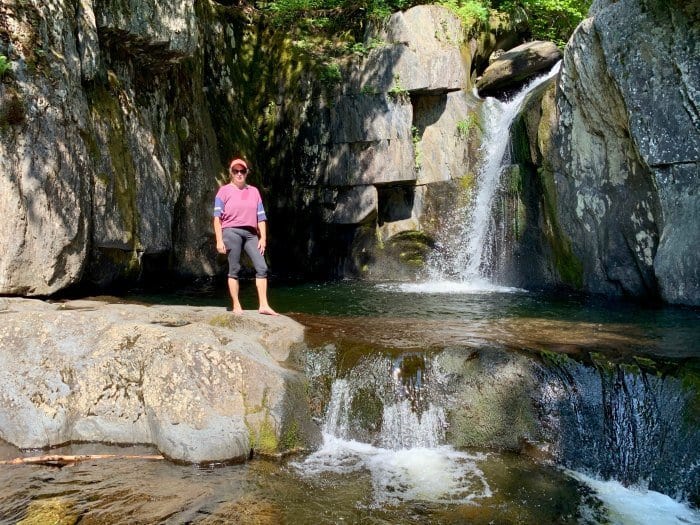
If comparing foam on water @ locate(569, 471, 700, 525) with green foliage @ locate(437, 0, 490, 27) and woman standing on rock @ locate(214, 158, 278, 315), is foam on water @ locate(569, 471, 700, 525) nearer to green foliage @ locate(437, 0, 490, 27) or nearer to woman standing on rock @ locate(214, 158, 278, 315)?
woman standing on rock @ locate(214, 158, 278, 315)

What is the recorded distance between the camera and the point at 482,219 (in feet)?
41.7

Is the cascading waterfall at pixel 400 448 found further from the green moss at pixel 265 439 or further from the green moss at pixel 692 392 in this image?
the green moss at pixel 692 392

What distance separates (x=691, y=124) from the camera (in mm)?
8570

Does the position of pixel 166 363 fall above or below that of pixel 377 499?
above

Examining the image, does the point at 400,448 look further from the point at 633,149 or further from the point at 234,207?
the point at 633,149

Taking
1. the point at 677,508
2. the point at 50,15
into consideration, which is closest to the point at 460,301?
the point at 677,508

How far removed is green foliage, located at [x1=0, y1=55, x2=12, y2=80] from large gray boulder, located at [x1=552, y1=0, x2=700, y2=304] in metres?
8.10

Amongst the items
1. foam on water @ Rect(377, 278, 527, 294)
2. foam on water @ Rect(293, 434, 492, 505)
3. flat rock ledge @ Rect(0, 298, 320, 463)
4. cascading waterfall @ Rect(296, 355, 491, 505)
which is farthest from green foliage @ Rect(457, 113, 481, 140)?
foam on water @ Rect(293, 434, 492, 505)

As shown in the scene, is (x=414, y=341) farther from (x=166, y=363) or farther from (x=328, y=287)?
(x=328, y=287)

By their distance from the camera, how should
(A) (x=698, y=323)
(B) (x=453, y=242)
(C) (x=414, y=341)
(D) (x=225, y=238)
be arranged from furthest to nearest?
(B) (x=453, y=242) → (A) (x=698, y=323) → (D) (x=225, y=238) → (C) (x=414, y=341)

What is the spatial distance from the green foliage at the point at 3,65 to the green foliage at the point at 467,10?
9.73 metres

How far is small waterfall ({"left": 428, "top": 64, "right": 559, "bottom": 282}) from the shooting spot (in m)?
12.5

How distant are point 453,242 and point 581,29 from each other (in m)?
4.92

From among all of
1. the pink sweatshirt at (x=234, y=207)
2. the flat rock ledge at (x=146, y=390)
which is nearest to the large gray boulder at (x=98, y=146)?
the flat rock ledge at (x=146, y=390)
